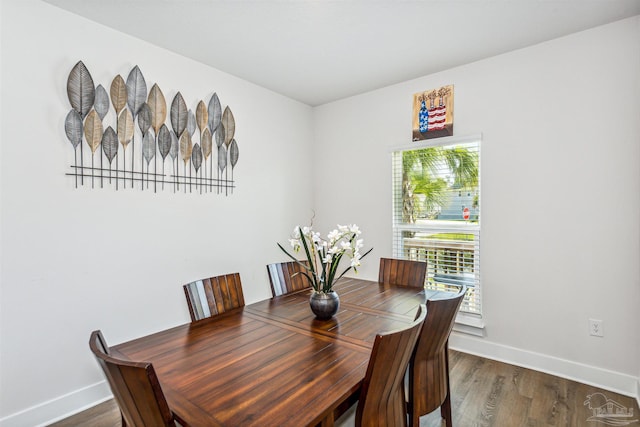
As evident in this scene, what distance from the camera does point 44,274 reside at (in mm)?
2064

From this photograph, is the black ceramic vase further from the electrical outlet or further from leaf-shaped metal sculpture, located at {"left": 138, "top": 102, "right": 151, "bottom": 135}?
the electrical outlet

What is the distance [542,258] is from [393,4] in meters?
2.21

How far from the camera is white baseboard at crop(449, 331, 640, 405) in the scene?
2297mm

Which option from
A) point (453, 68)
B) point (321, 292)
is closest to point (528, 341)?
point (321, 292)

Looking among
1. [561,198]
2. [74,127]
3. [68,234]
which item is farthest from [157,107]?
[561,198]

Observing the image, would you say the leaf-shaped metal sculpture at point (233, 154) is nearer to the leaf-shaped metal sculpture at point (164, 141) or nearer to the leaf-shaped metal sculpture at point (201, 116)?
the leaf-shaped metal sculpture at point (201, 116)

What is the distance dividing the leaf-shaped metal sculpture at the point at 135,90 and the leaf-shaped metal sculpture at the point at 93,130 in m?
0.26

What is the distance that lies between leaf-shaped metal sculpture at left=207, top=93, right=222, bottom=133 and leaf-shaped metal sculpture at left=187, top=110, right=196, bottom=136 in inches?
6.2

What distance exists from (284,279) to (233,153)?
1.43 metres

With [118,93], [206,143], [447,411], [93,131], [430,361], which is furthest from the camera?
[206,143]

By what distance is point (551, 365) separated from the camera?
257 cm

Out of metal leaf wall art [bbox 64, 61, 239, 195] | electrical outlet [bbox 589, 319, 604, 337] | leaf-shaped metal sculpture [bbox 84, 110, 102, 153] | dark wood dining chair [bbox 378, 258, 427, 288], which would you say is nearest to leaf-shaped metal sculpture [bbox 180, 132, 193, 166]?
metal leaf wall art [bbox 64, 61, 239, 195]

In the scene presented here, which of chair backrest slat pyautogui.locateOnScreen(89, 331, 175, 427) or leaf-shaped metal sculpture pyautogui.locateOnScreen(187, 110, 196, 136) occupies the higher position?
leaf-shaped metal sculpture pyautogui.locateOnScreen(187, 110, 196, 136)

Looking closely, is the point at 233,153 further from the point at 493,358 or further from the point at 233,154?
the point at 493,358
